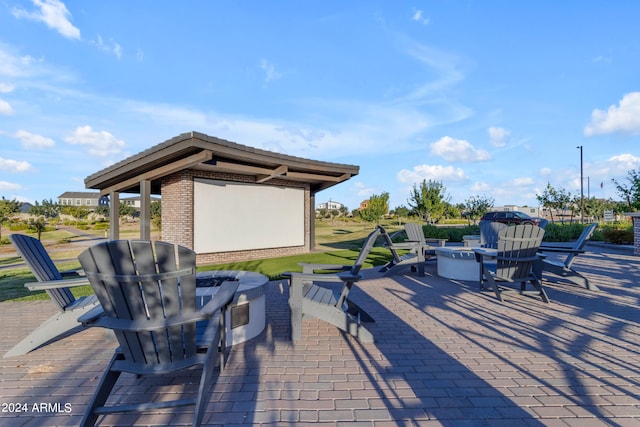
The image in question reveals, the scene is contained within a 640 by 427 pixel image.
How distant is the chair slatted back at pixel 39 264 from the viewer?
2.86 metres

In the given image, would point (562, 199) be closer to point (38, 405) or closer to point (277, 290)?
point (277, 290)

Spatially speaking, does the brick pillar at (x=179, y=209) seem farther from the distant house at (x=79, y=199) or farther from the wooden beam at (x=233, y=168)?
the distant house at (x=79, y=199)

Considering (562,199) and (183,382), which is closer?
(183,382)

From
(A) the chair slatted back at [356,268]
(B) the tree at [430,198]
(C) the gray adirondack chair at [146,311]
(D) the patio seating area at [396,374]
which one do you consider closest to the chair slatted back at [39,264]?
(D) the patio seating area at [396,374]

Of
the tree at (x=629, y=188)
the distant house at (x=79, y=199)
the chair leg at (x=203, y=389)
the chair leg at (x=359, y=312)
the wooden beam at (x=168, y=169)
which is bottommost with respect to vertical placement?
the chair leg at (x=359, y=312)

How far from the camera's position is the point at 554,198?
30.1 meters

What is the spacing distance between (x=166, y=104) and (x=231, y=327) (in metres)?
18.8

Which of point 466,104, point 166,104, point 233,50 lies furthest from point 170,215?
point 466,104

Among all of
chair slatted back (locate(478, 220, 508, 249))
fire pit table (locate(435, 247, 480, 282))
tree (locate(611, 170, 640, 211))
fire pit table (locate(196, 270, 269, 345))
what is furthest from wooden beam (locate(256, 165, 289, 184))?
tree (locate(611, 170, 640, 211))

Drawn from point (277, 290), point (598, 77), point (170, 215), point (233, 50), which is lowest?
point (277, 290)

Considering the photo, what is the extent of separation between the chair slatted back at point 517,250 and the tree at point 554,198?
31930mm

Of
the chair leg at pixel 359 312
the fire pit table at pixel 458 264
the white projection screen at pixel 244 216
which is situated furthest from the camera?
the white projection screen at pixel 244 216

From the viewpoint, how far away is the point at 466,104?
19.7m

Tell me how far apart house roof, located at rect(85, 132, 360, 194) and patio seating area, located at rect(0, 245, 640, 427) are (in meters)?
4.33
